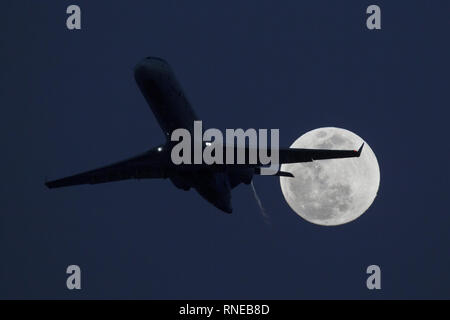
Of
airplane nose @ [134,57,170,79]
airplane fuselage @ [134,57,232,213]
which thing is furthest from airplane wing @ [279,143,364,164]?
airplane nose @ [134,57,170,79]

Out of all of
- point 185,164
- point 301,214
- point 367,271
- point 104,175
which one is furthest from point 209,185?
point 367,271

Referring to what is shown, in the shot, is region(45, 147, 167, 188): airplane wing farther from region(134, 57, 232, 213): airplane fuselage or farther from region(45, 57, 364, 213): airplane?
region(134, 57, 232, 213): airplane fuselage

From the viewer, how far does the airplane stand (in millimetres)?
67312

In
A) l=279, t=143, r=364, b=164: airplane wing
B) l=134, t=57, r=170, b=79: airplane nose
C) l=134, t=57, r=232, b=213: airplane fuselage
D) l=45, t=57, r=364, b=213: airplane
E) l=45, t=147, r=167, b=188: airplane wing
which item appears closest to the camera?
l=134, t=57, r=170, b=79: airplane nose

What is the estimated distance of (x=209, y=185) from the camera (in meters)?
73.8

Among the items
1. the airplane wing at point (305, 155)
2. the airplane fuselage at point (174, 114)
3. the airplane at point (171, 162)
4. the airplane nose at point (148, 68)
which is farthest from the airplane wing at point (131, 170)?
the airplane wing at point (305, 155)

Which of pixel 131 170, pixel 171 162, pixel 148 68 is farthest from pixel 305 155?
pixel 131 170

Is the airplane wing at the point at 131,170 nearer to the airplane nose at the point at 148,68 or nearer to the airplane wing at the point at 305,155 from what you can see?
the airplane nose at the point at 148,68

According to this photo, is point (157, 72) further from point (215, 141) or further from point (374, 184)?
point (374, 184)

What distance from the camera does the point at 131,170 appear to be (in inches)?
2975

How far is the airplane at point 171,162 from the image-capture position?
67312 millimetres

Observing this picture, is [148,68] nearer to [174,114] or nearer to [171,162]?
[174,114]

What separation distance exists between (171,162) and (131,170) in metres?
5.42

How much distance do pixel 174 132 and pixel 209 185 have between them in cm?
621
